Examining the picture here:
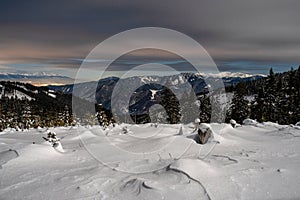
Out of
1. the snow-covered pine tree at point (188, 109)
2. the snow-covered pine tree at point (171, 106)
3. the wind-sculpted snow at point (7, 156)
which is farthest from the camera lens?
the snow-covered pine tree at point (188, 109)

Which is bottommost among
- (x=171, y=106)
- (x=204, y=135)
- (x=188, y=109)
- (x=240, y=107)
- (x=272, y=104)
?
(x=188, y=109)

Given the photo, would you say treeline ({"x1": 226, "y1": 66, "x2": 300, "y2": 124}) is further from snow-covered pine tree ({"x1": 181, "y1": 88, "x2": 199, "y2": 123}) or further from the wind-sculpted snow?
the wind-sculpted snow

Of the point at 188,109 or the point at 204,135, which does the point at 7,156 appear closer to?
the point at 204,135

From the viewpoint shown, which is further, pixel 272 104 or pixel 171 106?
pixel 272 104

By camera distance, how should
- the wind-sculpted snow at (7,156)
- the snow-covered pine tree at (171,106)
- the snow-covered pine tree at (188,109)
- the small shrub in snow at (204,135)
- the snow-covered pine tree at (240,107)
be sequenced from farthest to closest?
the snow-covered pine tree at (188,109)
the snow-covered pine tree at (171,106)
the snow-covered pine tree at (240,107)
the small shrub in snow at (204,135)
the wind-sculpted snow at (7,156)

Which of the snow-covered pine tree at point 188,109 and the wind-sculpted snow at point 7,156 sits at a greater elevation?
the wind-sculpted snow at point 7,156

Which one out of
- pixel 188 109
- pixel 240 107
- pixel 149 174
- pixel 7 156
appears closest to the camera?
pixel 149 174

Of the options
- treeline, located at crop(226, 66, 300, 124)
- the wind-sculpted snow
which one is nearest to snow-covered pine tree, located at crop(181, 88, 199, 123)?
treeline, located at crop(226, 66, 300, 124)

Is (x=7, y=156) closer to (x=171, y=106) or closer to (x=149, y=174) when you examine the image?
(x=149, y=174)

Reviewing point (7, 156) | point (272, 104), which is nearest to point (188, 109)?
point (272, 104)

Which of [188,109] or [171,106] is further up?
[171,106]

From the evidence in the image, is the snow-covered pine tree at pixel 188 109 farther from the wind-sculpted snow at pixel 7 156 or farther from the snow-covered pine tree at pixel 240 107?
the wind-sculpted snow at pixel 7 156

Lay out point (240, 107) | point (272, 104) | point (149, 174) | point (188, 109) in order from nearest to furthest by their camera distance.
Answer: point (149, 174)
point (240, 107)
point (272, 104)
point (188, 109)

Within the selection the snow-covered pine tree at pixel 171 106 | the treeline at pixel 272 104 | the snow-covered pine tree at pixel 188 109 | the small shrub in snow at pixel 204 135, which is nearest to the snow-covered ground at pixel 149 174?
the small shrub in snow at pixel 204 135
